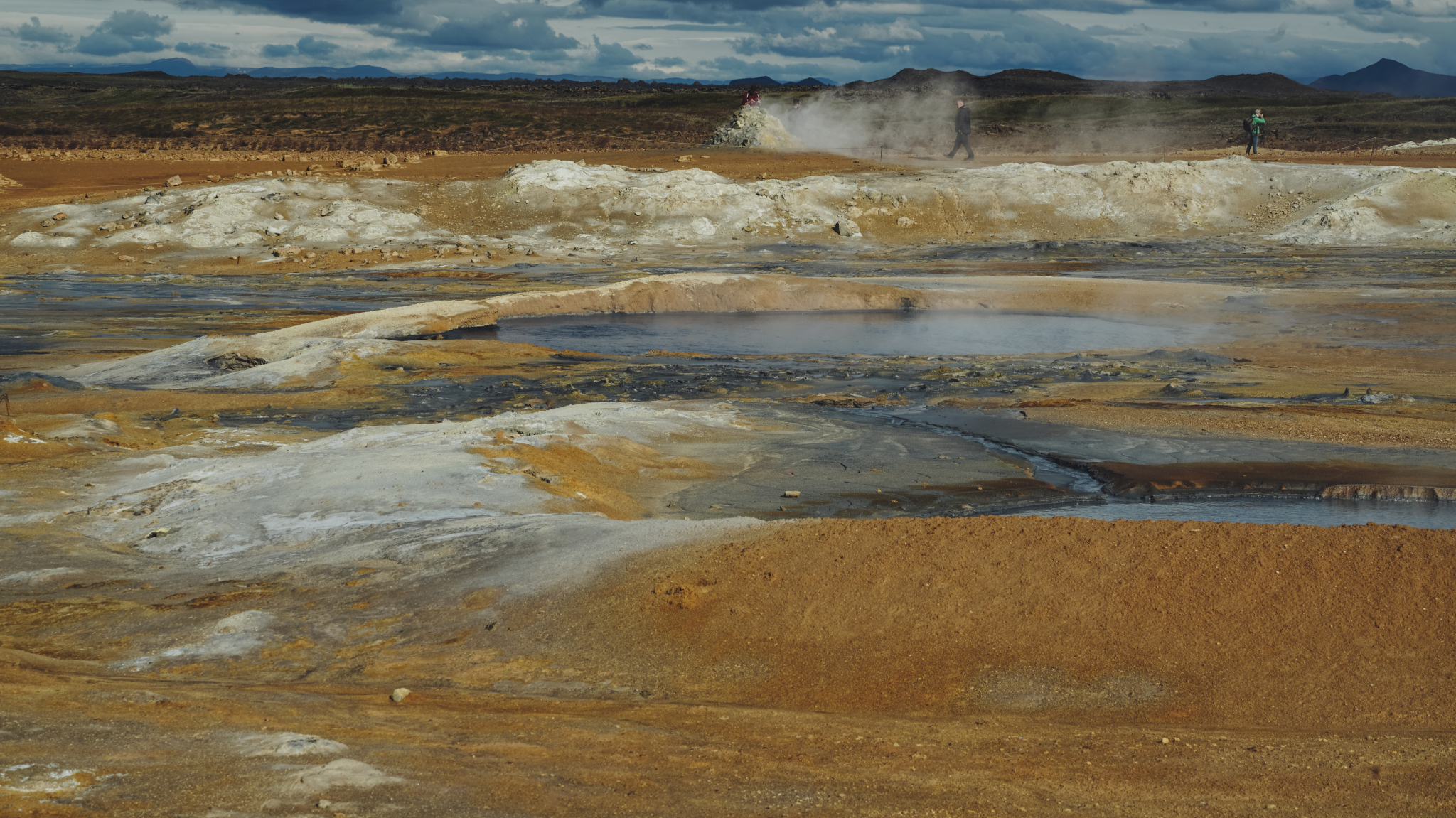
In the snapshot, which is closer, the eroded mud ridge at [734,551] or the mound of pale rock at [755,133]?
the eroded mud ridge at [734,551]

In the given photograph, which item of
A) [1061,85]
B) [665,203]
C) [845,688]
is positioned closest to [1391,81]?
[1061,85]

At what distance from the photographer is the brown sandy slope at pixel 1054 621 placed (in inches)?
219

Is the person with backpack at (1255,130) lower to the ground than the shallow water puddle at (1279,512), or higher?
higher

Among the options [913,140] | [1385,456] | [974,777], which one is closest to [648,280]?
[1385,456]

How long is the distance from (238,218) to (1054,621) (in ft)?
84.9

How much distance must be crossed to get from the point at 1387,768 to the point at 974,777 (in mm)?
1547

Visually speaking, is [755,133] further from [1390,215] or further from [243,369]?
[243,369]

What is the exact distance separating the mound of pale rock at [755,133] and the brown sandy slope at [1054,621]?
33248 mm

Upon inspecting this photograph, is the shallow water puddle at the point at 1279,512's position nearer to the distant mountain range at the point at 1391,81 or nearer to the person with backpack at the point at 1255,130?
the person with backpack at the point at 1255,130

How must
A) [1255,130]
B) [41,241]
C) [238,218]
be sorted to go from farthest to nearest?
[1255,130] < [238,218] < [41,241]

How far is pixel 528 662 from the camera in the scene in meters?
6.14

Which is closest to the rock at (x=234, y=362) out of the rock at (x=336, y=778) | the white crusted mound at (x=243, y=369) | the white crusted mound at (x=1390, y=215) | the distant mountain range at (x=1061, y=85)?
the white crusted mound at (x=243, y=369)

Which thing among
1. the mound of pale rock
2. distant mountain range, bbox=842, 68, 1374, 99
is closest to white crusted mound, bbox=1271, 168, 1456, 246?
the mound of pale rock

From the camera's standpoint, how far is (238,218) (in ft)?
92.2
